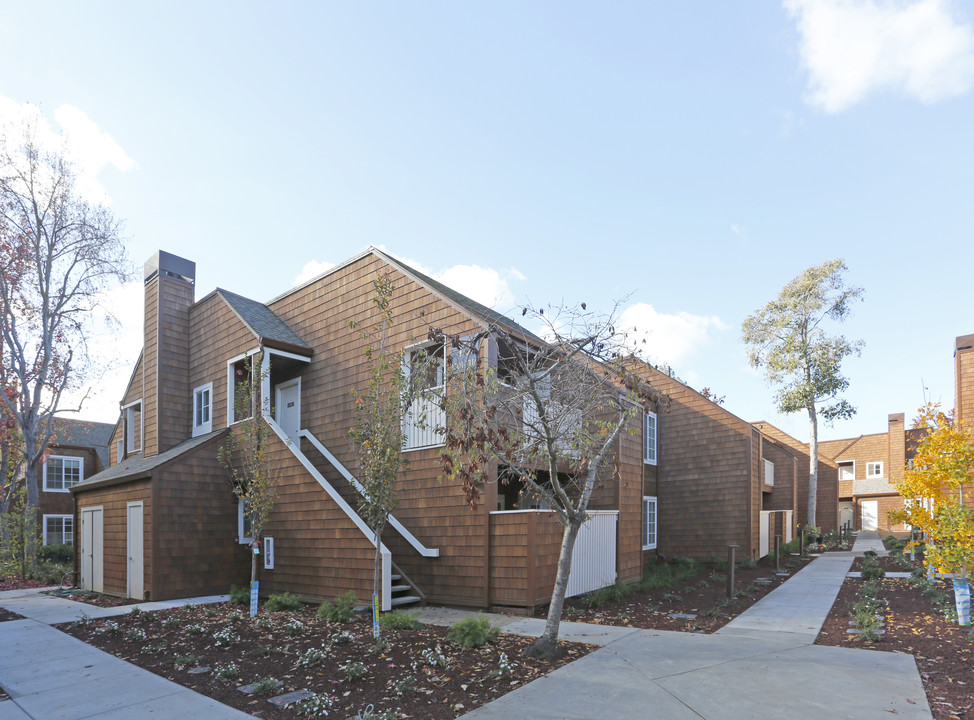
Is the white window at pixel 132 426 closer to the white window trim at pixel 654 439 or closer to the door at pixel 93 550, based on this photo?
the door at pixel 93 550

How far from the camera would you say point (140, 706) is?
5926 millimetres

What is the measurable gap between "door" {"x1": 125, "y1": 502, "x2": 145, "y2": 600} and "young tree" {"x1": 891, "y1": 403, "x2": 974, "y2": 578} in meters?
14.0

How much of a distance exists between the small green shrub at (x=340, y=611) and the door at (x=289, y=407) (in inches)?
216

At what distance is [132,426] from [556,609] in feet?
54.4

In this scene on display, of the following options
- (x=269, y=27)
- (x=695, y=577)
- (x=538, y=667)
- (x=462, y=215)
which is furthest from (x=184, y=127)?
(x=695, y=577)

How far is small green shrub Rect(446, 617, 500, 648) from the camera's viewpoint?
738 cm

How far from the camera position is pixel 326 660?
7086 millimetres

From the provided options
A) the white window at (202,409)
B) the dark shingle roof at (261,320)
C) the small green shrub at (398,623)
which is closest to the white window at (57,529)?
the white window at (202,409)

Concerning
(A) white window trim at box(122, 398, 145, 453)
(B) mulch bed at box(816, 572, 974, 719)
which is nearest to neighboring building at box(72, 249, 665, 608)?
(A) white window trim at box(122, 398, 145, 453)

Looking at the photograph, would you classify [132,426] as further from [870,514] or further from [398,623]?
[870,514]

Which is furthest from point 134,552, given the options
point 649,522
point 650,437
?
point 650,437

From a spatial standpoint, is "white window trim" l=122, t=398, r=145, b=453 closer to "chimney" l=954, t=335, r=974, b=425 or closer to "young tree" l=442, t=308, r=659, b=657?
"young tree" l=442, t=308, r=659, b=657

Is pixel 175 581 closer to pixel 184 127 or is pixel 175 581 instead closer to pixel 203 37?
pixel 184 127

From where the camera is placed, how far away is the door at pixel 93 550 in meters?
14.4
